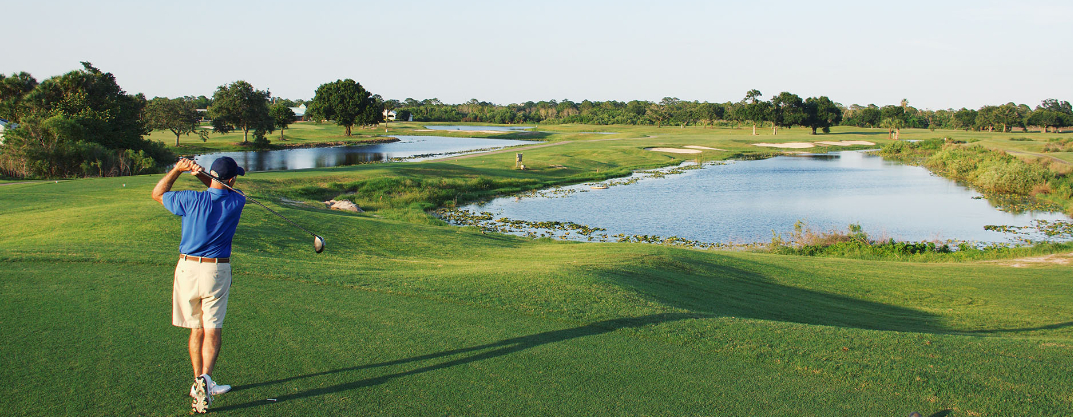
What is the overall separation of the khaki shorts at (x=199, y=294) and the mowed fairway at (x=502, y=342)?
2.02 ft

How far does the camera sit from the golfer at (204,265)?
5820 millimetres

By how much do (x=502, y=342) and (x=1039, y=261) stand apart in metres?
18.8

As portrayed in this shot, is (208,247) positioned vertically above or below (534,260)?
above

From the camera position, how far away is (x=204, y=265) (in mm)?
5816

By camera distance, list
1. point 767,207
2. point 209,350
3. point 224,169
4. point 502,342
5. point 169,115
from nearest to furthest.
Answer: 1. point 209,350
2. point 224,169
3. point 502,342
4. point 767,207
5. point 169,115

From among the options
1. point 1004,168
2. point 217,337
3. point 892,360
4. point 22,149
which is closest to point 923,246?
point 892,360

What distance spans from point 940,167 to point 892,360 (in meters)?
65.0

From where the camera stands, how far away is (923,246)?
22172mm

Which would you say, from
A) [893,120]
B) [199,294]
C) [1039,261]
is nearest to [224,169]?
[199,294]

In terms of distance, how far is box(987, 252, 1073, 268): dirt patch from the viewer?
18.2m

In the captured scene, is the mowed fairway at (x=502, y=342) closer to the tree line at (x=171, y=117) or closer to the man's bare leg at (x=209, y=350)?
the man's bare leg at (x=209, y=350)

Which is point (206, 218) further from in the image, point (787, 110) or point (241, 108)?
point (787, 110)

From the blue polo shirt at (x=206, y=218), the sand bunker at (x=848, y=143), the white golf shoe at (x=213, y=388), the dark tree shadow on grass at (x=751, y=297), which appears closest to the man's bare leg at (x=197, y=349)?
the white golf shoe at (x=213, y=388)

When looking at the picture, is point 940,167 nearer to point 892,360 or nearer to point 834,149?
point 834,149
